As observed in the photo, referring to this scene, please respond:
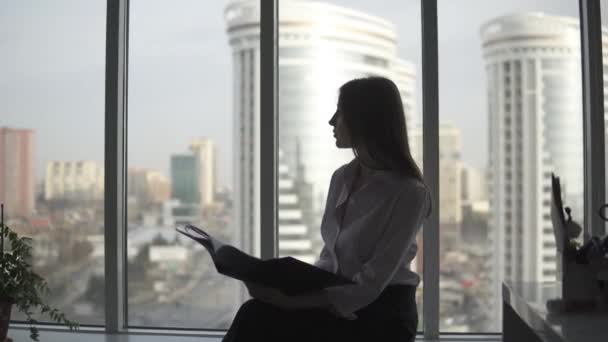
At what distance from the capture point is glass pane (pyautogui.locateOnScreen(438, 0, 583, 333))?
329cm

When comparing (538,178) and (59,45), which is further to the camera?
(59,45)

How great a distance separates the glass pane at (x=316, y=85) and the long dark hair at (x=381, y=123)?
63.6 inches

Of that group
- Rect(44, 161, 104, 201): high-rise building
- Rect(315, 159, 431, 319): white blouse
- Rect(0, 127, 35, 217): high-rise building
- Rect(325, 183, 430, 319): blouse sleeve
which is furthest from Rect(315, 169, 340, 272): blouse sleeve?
Rect(0, 127, 35, 217): high-rise building

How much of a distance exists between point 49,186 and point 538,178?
2.75 metres

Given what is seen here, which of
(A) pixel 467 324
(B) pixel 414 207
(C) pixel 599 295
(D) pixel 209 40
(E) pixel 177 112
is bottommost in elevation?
(A) pixel 467 324

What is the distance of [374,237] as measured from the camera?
1.65 meters

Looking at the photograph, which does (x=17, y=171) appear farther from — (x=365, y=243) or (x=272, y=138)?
(x=365, y=243)

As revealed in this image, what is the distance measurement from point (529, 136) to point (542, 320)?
1938mm

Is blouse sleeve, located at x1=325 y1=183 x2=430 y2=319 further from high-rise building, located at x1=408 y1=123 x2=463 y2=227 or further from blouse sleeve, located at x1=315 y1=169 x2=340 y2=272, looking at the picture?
high-rise building, located at x1=408 y1=123 x2=463 y2=227

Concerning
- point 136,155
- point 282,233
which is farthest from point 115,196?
point 282,233

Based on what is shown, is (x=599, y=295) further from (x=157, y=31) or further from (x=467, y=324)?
(x=157, y=31)

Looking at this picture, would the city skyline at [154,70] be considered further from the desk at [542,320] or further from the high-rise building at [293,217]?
the desk at [542,320]

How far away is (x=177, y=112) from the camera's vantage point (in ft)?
11.2

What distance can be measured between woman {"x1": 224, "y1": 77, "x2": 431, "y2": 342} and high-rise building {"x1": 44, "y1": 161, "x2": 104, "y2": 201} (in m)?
2.04
